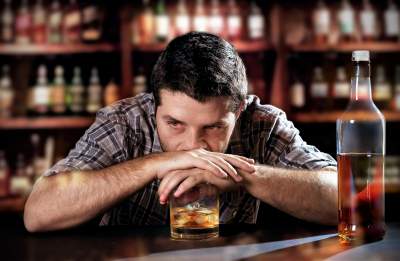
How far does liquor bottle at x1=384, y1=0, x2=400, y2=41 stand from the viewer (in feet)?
10.2

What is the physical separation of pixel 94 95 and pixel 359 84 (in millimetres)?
2031

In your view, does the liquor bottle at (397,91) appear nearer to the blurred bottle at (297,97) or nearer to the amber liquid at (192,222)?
the blurred bottle at (297,97)

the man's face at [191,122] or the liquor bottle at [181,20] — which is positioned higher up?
the liquor bottle at [181,20]

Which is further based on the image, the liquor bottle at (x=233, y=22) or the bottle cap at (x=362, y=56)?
the liquor bottle at (x=233, y=22)

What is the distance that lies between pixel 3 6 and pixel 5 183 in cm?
85

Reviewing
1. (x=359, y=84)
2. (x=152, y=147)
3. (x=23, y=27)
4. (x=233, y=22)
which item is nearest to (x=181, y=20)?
(x=233, y=22)

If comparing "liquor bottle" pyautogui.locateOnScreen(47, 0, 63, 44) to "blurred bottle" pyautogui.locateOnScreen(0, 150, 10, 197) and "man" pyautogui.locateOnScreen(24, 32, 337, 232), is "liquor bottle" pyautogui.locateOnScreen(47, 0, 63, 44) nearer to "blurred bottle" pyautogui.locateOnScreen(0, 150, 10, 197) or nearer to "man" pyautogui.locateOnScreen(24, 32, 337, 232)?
"blurred bottle" pyautogui.locateOnScreen(0, 150, 10, 197)

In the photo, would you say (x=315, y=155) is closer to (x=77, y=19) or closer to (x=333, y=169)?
(x=333, y=169)

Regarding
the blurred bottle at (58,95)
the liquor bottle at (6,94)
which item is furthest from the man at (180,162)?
the liquor bottle at (6,94)

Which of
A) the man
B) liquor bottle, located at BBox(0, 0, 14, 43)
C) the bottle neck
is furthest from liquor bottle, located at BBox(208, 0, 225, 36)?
the bottle neck

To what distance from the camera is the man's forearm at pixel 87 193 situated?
53.3 inches

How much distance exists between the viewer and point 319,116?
2984 millimetres

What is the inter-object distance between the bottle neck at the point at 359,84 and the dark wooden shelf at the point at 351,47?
182 cm

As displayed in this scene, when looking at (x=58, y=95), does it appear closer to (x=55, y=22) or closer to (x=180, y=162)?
(x=55, y=22)
